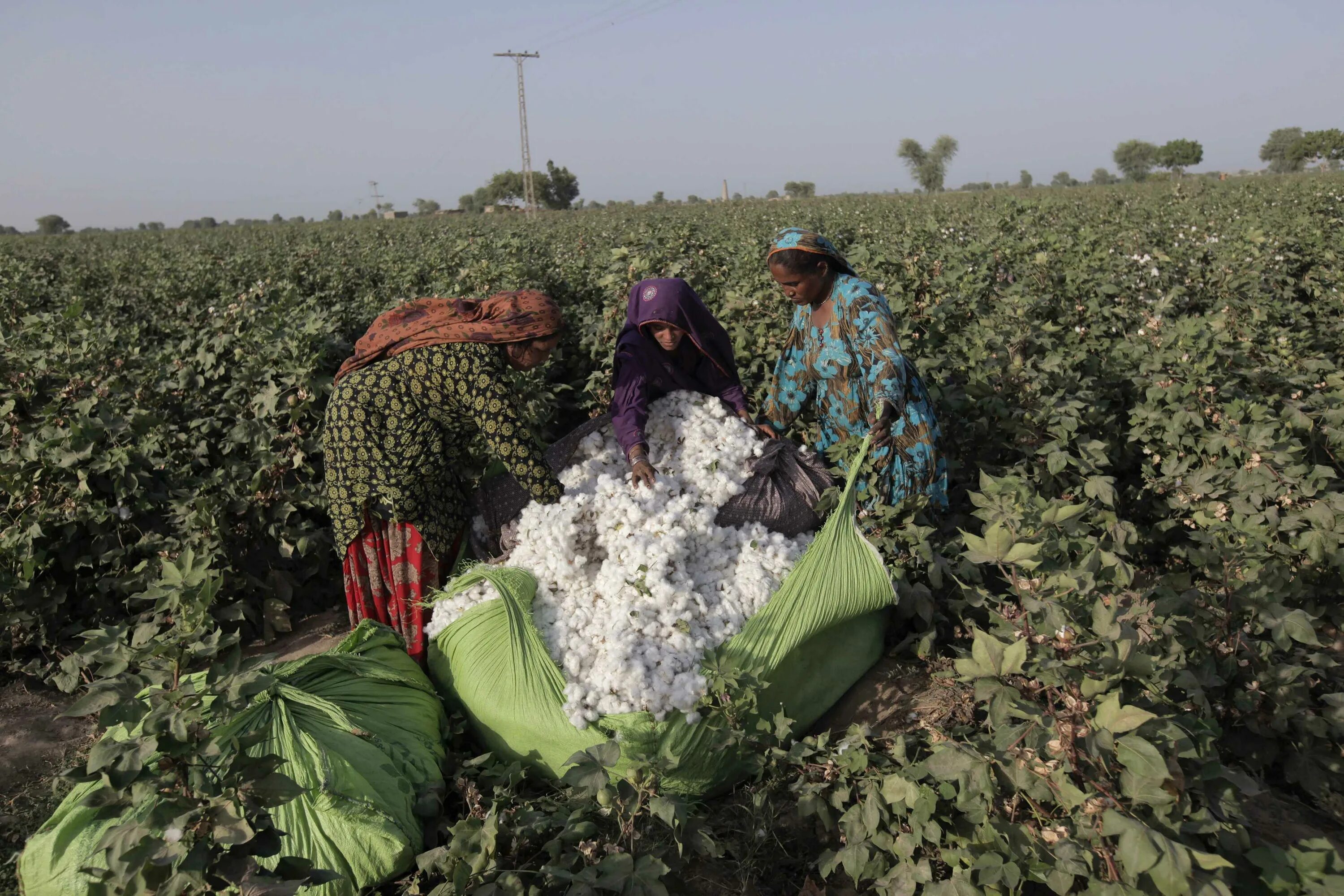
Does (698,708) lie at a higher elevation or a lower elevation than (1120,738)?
lower

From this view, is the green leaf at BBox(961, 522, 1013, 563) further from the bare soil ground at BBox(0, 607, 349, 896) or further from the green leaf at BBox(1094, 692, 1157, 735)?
the bare soil ground at BBox(0, 607, 349, 896)

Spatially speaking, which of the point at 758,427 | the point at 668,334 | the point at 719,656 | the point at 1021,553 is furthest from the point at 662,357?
the point at 1021,553

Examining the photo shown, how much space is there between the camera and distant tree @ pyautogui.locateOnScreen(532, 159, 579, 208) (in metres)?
52.1

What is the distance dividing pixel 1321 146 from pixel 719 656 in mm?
54375

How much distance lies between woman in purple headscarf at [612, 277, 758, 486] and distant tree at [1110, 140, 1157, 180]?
70.6 meters

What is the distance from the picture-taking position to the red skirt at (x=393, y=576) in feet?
10.1

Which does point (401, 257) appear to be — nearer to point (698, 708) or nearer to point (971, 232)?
point (971, 232)

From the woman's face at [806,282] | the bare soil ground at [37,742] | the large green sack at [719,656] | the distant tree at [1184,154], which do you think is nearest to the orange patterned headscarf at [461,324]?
the large green sack at [719,656]

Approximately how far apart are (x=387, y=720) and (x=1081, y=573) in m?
1.98

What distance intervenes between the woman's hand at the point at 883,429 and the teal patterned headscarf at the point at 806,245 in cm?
63

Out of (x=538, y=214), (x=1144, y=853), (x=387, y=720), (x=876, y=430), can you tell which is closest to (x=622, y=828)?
(x=387, y=720)

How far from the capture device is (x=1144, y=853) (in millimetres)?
1372

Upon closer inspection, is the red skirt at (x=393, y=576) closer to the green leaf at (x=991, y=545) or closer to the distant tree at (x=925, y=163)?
the green leaf at (x=991, y=545)

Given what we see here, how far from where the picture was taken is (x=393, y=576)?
123 inches
